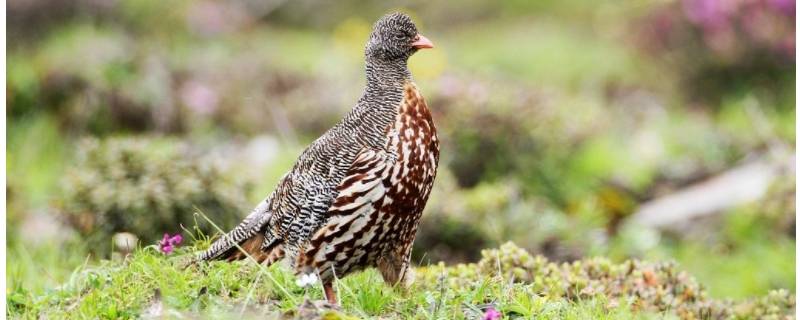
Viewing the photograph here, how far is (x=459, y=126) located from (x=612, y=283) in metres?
3.72

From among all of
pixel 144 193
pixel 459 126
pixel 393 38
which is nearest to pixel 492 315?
pixel 393 38

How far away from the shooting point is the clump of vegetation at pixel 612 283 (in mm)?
5562

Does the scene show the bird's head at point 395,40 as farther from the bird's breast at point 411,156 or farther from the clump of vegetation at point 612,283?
the clump of vegetation at point 612,283

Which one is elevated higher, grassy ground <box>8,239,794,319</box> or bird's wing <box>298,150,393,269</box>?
bird's wing <box>298,150,393,269</box>

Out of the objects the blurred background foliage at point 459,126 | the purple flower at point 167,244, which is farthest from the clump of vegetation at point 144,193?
the purple flower at point 167,244

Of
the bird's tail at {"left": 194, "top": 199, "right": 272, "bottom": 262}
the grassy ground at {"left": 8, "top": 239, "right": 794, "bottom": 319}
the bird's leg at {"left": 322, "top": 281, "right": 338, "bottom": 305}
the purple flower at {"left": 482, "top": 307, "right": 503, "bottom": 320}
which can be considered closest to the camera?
the purple flower at {"left": 482, "top": 307, "right": 503, "bottom": 320}

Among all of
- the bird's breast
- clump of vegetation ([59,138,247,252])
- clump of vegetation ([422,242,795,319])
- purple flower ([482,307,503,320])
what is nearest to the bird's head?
the bird's breast

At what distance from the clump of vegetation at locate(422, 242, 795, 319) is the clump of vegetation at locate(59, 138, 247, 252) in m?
1.84

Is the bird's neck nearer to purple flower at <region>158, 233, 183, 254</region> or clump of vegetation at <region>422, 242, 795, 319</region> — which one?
clump of vegetation at <region>422, 242, 795, 319</region>

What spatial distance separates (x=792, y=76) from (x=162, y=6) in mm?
6414

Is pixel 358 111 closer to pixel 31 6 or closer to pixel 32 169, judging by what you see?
pixel 32 169

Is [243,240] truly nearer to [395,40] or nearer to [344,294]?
[344,294]

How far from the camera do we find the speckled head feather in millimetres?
5301

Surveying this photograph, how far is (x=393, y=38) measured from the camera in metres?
5.32
